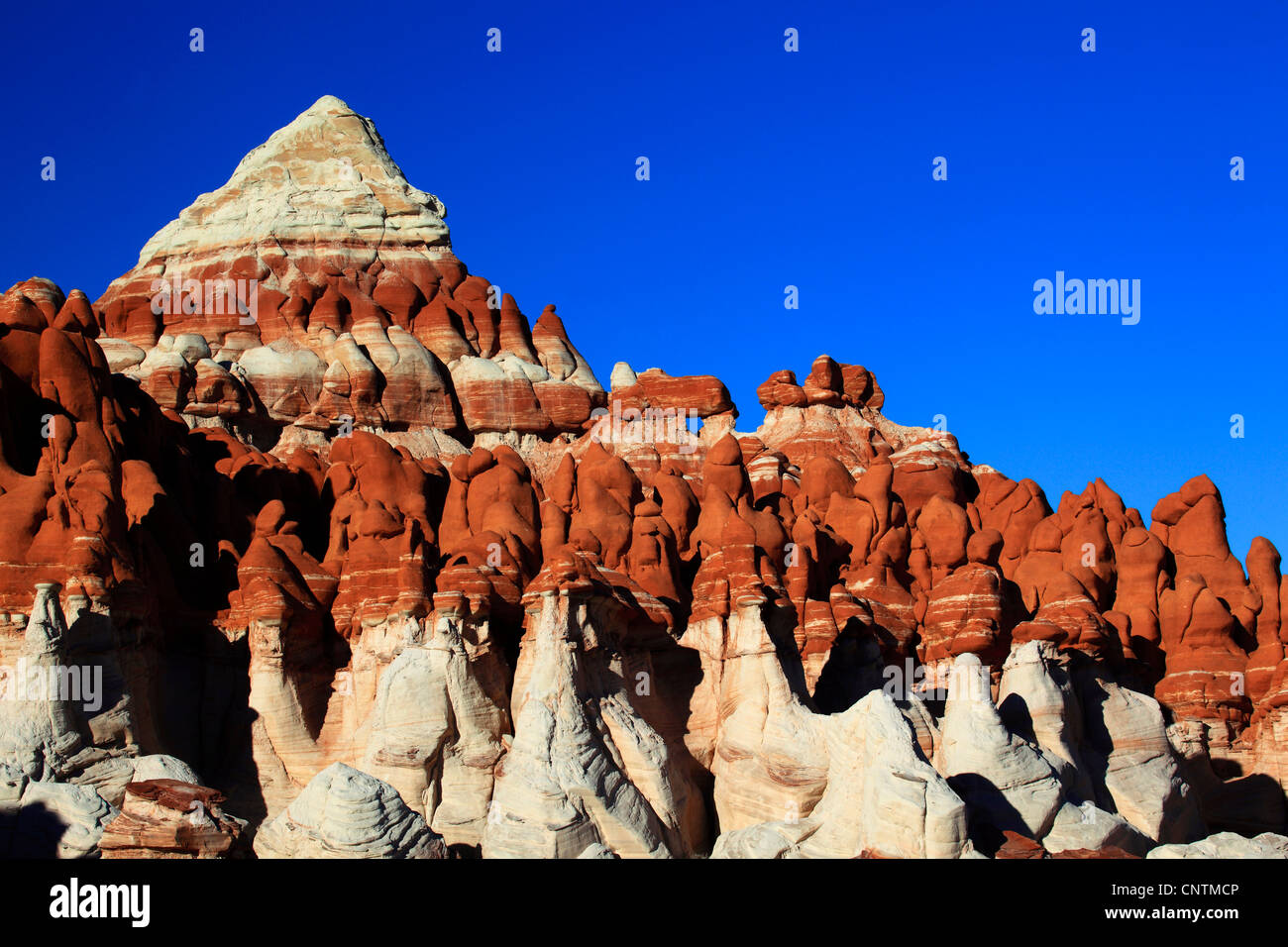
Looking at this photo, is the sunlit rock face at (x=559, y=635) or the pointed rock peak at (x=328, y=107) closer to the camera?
the sunlit rock face at (x=559, y=635)

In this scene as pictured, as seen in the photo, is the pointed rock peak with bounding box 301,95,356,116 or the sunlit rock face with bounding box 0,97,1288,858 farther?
the pointed rock peak with bounding box 301,95,356,116

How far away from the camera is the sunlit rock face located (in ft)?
85.6

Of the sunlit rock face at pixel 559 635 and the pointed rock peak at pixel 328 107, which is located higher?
the pointed rock peak at pixel 328 107

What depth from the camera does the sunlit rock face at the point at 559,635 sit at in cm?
2609

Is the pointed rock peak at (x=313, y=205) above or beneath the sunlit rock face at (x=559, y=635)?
above

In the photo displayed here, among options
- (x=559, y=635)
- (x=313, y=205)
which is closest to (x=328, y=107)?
(x=313, y=205)

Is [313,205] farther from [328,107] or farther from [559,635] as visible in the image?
[559,635]

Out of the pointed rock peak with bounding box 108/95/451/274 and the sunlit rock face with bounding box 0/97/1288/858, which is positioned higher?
the pointed rock peak with bounding box 108/95/451/274

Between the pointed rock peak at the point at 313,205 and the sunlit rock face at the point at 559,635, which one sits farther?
the pointed rock peak at the point at 313,205

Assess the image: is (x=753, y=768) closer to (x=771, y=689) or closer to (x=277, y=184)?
(x=771, y=689)

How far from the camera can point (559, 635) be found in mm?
29391

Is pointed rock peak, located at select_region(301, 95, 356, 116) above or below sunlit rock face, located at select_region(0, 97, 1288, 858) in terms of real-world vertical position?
above

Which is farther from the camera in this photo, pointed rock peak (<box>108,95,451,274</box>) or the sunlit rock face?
pointed rock peak (<box>108,95,451,274</box>)
